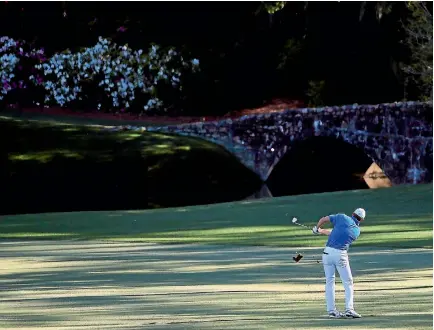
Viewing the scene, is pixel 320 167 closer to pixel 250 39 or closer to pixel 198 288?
pixel 250 39

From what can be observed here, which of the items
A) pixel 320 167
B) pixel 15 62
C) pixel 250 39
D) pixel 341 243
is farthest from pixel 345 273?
pixel 320 167

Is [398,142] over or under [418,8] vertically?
under

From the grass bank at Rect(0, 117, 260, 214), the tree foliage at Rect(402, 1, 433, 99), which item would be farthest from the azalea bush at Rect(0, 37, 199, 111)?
the tree foliage at Rect(402, 1, 433, 99)

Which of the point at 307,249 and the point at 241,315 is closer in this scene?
the point at 241,315

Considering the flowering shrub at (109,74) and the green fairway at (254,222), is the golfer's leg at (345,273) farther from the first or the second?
the flowering shrub at (109,74)

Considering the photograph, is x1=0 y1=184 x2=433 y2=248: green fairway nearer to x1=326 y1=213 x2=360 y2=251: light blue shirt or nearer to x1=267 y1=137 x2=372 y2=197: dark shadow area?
x1=267 y1=137 x2=372 y2=197: dark shadow area

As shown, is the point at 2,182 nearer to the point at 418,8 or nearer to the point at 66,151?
the point at 66,151

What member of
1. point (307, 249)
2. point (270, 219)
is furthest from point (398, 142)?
point (307, 249)

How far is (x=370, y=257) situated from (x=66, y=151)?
24715 millimetres

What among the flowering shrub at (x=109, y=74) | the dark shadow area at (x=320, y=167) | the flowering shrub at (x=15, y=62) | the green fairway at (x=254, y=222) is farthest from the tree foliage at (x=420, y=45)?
the flowering shrub at (x=15, y=62)

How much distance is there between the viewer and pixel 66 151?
5097 cm

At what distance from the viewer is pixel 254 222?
39.1 metres

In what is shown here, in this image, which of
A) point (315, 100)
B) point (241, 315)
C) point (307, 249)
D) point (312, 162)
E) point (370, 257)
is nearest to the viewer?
point (241, 315)

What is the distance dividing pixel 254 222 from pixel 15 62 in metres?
19.5
